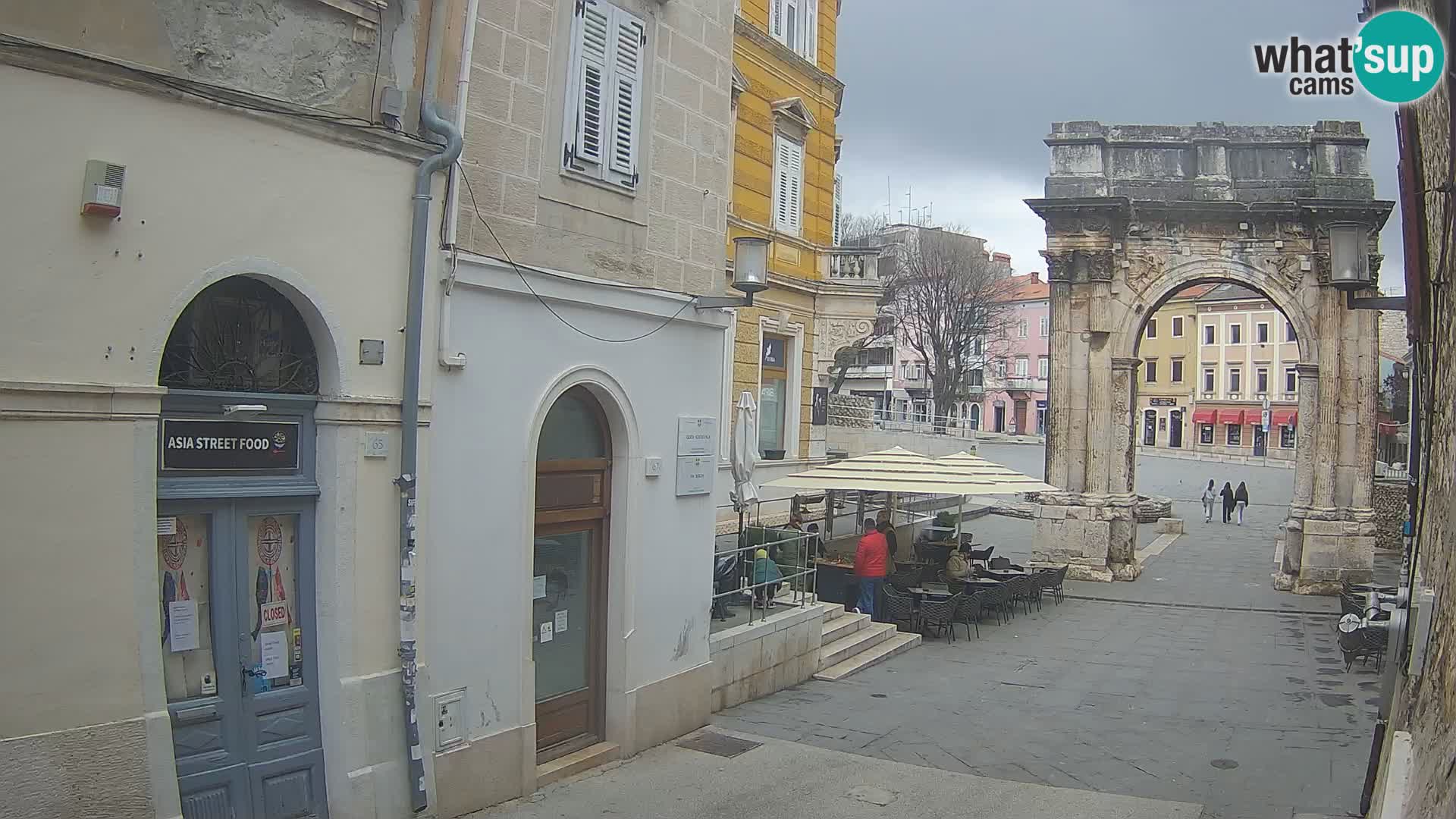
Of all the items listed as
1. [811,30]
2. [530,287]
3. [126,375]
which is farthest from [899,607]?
[811,30]

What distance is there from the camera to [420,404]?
24.3 feet

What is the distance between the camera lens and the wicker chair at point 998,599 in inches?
667

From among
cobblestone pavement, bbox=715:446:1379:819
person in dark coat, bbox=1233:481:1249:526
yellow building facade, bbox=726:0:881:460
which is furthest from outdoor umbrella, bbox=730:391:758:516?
person in dark coat, bbox=1233:481:1249:526

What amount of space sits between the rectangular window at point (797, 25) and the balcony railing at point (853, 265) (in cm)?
384

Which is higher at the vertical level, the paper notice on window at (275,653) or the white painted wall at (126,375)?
the white painted wall at (126,375)

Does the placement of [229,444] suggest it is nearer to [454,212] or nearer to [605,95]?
[454,212]

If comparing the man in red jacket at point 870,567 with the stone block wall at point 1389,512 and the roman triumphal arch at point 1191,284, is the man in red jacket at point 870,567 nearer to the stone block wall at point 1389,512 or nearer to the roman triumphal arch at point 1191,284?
the roman triumphal arch at point 1191,284

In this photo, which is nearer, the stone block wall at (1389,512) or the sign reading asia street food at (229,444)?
the sign reading asia street food at (229,444)

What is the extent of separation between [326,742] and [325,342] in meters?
2.54

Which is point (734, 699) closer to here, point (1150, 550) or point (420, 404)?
point (420, 404)

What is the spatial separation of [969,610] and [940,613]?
76 cm

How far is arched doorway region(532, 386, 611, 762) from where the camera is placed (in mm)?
8977

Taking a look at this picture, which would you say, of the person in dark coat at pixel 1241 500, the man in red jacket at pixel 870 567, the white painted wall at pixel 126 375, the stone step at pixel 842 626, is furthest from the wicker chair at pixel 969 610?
the person in dark coat at pixel 1241 500

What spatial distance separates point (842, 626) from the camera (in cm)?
1433
